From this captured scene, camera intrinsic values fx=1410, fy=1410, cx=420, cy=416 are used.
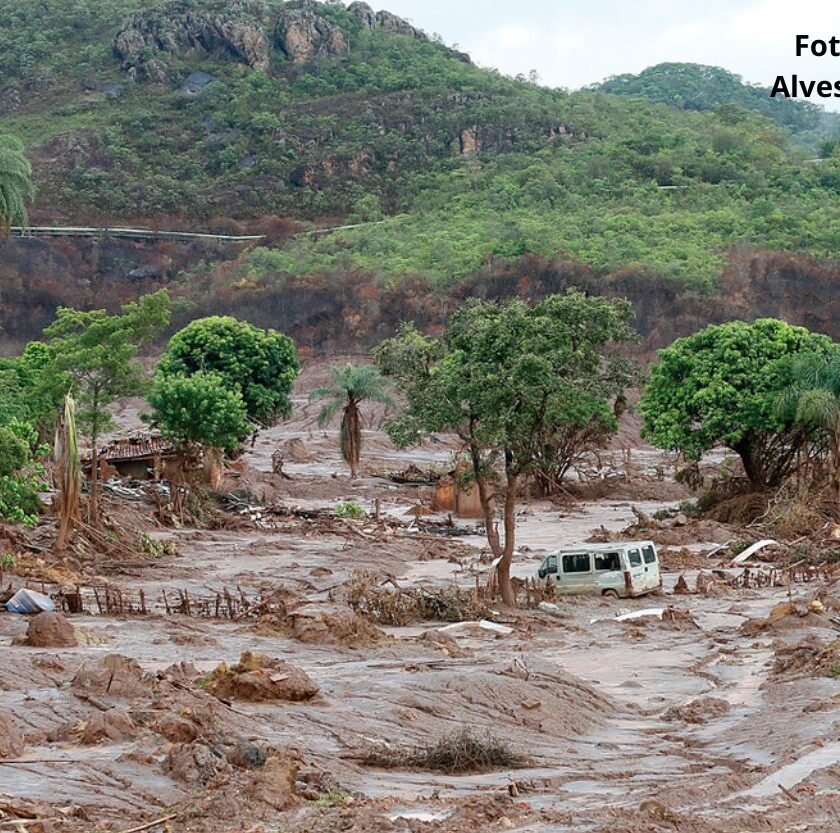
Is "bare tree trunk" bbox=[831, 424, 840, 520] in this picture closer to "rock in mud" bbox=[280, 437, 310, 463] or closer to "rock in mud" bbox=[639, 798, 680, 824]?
"rock in mud" bbox=[639, 798, 680, 824]

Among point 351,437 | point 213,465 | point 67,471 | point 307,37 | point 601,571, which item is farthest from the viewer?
point 307,37

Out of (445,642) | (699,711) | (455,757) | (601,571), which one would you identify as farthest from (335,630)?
(455,757)

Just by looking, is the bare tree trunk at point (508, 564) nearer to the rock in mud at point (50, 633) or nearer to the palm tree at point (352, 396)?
the rock in mud at point (50, 633)

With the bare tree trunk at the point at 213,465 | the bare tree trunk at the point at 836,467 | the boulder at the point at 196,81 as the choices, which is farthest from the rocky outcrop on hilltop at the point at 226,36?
the bare tree trunk at the point at 836,467

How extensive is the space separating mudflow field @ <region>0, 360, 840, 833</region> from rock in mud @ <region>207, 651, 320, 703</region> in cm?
2

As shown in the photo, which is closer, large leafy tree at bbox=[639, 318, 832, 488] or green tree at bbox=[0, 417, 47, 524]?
green tree at bbox=[0, 417, 47, 524]

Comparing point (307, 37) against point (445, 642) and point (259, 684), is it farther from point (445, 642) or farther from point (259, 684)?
point (259, 684)

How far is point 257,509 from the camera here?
4119 cm

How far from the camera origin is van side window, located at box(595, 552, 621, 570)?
25625 millimetres

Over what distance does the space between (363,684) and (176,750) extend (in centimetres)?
443

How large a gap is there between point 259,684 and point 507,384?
972cm

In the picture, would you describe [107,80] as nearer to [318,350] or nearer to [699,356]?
[318,350]

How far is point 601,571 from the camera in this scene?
84.2 ft

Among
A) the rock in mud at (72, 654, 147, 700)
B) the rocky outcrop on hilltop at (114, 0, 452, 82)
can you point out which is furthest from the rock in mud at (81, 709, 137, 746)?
the rocky outcrop on hilltop at (114, 0, 452, 82)
